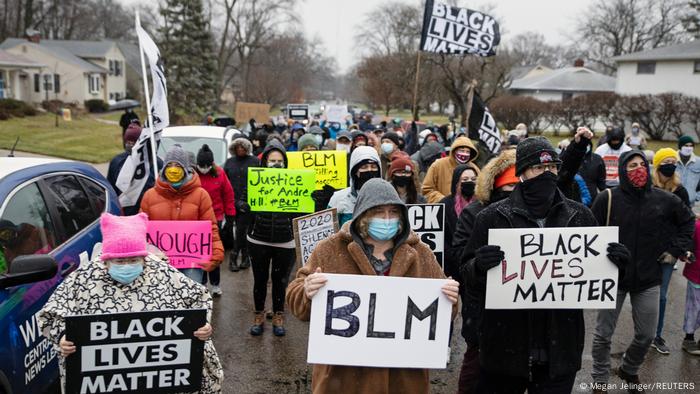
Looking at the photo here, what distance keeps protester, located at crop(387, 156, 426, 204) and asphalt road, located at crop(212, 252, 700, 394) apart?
161 centimetres

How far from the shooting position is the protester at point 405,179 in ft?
17.6

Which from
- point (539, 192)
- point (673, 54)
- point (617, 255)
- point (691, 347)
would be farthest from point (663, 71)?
point (539, 192)

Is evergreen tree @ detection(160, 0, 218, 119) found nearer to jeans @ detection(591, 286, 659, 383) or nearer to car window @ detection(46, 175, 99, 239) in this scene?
car window @ detection(46, 175, 99, 239)

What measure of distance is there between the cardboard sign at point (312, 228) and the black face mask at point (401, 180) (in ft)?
2.01

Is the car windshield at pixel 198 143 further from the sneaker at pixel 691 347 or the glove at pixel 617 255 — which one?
the glove at pixel 617 255

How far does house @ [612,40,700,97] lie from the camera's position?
37.7 metres

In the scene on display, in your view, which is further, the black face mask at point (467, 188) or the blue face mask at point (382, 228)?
the black face mask at point (467, 188)

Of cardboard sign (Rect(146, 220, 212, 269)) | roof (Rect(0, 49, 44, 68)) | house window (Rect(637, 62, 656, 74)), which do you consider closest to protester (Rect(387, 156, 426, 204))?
cardboard sign (Rect(146, 220, 212, 269))

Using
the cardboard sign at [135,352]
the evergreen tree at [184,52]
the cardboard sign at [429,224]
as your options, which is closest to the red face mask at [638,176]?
the cardboard sign at [429,224]

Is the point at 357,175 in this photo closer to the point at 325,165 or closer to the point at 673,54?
the point at 325,165

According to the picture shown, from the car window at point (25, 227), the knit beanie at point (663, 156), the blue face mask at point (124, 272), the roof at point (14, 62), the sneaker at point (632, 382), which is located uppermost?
the roof at point (14, 62)

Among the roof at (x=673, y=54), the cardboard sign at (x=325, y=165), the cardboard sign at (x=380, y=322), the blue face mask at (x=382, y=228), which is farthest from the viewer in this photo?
the roof at (x=673, y=54)

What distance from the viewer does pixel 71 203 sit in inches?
176

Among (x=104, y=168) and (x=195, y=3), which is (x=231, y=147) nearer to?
(x=104, y=168)
